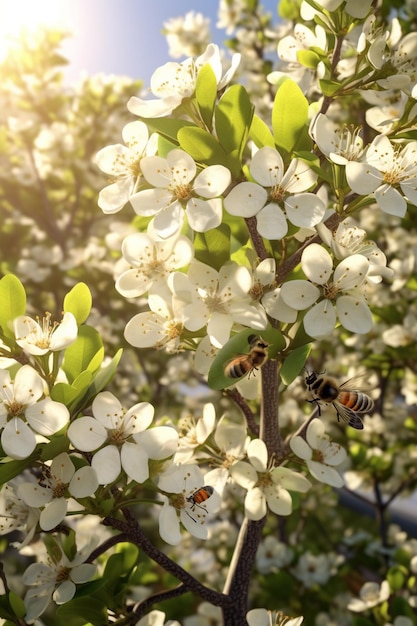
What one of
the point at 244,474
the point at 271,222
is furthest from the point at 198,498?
the point at 271,222

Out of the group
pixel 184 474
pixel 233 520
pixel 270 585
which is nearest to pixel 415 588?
pixel 270 585

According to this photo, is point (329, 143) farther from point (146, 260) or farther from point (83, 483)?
point (83, 483)

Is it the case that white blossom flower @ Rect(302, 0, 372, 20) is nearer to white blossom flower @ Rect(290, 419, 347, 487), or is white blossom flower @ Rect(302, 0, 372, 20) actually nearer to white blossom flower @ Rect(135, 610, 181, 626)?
white blossom flower @ Rect(290, 419, 347, 487)

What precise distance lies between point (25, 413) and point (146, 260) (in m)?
0.49

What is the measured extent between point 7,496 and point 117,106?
4.96 meters

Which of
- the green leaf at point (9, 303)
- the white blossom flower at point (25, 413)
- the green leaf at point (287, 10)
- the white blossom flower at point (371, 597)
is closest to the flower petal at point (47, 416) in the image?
the white blossom flower at point (25, 413)

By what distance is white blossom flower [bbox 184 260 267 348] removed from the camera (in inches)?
56.2

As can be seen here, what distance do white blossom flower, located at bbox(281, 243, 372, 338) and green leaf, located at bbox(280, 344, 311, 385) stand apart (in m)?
0.07

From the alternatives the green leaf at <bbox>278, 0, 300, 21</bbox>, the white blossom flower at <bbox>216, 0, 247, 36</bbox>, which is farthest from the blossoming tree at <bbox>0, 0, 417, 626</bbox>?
the white blossom flower at <bbox>216, 0, 247, 36</bbox>

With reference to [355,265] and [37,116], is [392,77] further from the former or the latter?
[37,116]

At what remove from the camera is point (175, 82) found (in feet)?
5.36

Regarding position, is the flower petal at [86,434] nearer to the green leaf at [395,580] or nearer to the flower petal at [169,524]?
the flower petal at [169,524]

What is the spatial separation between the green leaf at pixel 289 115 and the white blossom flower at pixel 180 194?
0.21m

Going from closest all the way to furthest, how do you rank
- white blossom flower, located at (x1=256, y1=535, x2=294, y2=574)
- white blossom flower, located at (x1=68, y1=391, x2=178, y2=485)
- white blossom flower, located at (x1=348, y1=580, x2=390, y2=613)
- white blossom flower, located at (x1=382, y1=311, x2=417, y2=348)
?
white blossom flower, located at (x1=68, y1=391, x2=178, y2=485), white blossom flower, located at (x1=348, y1=580, x2=390, y2=613), white blossom flower, located at (x1=382, y1=311, x2=417, y2=348), white blossom flower, located at (x1=256, y1=535, x2=294, y2=574)
